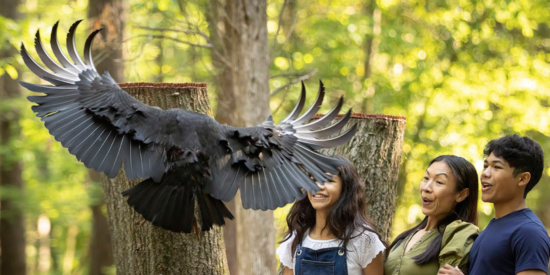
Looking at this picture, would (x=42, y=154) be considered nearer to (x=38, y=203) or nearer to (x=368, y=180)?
(x=38, y=203)

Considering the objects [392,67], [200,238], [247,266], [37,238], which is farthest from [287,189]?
[37,238]

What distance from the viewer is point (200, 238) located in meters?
3.81

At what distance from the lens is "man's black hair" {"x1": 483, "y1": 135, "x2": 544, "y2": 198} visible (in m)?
2.85

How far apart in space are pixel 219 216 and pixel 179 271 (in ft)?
2.00

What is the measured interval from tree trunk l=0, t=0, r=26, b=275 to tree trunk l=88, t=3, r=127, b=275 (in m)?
2.21

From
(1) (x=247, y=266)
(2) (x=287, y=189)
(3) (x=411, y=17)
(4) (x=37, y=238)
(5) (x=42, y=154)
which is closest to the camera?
(2) (x=287, y=189)

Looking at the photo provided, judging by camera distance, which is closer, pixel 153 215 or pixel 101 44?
pixel 153 215

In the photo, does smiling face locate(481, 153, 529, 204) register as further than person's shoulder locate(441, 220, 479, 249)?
No

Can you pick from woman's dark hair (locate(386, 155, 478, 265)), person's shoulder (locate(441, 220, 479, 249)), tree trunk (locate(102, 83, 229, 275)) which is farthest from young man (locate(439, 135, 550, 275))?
tree trunk (locate(102, 83, 229, 275))

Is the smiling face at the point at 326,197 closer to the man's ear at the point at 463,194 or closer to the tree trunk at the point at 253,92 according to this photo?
the man's ear at the point at 463,194

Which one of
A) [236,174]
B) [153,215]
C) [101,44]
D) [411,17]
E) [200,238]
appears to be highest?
[411,17]

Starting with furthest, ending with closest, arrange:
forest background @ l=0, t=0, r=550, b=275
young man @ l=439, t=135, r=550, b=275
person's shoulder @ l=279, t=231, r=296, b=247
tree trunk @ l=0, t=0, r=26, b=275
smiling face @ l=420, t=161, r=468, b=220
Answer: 1. tree trunk @ l=0, t=0, r=26, b=275
2. forest background @ l=0, t=0, r=550, b=275
3. person's shoulder @ l=279, t=231, r=296, b=247
4. smiling face @ l=420, t=161, r=468, b=220
5. young man @ l=439, t=135, r=550, b=275

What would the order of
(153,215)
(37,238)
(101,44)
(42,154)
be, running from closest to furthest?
(153,215) < (101,44) < (42,154) < (37,238)

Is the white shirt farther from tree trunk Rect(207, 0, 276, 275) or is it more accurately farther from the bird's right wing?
tree trunk Rect(207, 0, 276, 275)
